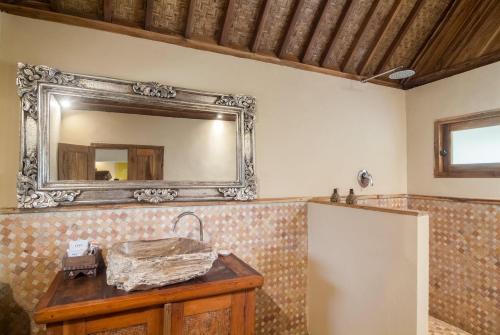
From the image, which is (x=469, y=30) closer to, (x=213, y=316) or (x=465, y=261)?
(x=465, y=261)

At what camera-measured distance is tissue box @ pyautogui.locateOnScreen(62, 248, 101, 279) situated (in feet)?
4.95

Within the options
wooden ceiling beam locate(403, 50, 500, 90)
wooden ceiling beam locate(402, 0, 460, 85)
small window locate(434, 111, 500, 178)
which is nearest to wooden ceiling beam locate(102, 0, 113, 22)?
wooden ceiling beam locate(402, 0, 460, 85)

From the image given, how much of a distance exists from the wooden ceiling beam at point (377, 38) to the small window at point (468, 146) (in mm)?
1011

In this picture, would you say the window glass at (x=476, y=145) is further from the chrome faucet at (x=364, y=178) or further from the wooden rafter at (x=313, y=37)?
the wooden rafter at (x=313, y=37)

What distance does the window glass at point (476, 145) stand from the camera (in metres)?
2.43

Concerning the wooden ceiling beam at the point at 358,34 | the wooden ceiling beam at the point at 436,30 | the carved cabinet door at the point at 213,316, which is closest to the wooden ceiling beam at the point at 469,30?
the wooden ceiling beam at the point at 436,30

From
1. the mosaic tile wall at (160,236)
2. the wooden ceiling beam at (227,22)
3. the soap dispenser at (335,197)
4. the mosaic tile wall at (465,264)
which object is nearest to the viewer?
the mosaic tile wall at (160,236)

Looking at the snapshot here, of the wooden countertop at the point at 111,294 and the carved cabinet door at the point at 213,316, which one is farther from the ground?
the wooden countertop at the point at 111,294

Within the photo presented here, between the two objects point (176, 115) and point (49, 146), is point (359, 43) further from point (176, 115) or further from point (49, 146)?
point (49, 146)

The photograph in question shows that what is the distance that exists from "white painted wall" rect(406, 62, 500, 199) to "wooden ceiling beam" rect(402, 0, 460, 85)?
33 cm

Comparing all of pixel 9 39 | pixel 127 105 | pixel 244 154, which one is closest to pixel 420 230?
pixel 244 154

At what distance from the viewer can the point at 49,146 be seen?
A: 5.57 ft

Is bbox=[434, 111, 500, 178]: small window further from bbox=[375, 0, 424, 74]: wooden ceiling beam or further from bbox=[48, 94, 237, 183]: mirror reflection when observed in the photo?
bbox=[48, 94, 237, 183]: mirror reflection

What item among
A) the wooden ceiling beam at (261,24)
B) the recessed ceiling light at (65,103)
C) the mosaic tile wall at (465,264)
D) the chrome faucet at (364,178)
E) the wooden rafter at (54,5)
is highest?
the wooden ceiling beam at (261,24)
